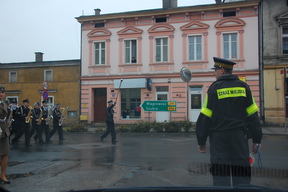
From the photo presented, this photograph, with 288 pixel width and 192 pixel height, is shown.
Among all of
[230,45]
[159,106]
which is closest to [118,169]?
[159,106]

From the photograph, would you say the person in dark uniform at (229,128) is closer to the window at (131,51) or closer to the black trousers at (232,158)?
the black trousers at (232,158)

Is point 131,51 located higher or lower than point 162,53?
higher

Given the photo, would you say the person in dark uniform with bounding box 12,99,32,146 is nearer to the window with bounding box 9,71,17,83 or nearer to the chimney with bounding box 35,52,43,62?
the window with bounding box 9,71,17,83

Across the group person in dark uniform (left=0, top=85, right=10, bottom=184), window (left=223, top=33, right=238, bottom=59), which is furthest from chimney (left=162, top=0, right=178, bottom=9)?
person in dark uniform (left=0, top=85, right=10, bottom=184)

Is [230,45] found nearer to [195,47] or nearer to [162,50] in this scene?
[195,47]

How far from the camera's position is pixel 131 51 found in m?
23.5

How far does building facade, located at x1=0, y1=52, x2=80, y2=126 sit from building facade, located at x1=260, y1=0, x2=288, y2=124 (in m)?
14.1

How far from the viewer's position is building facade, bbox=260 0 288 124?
791 inches

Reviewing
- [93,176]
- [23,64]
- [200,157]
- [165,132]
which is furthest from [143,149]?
[23,64]

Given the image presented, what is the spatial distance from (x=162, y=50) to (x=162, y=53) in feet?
0.74

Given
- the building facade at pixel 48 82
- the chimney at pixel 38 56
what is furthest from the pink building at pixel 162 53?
the chimney at pixel 38 56

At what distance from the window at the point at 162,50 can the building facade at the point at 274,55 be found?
22.1 ft

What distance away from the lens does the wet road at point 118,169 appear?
5645mm

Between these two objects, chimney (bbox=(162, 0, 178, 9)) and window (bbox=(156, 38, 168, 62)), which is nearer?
window (bbox=(156, 38, 168, 62))
